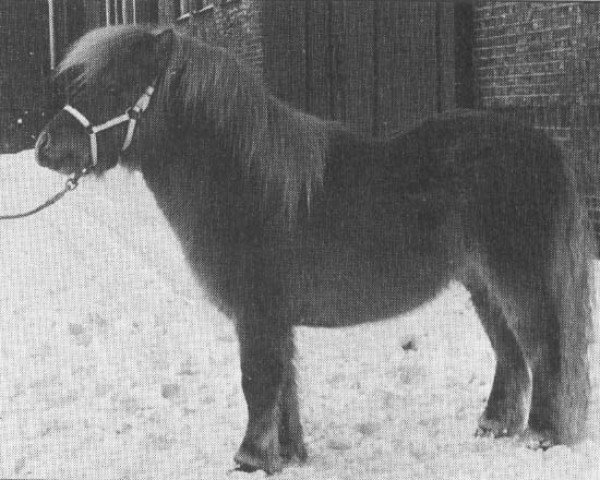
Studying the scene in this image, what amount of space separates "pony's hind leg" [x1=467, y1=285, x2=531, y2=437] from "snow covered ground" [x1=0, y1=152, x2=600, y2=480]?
16 cm

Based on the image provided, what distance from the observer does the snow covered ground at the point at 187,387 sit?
10.9 feet

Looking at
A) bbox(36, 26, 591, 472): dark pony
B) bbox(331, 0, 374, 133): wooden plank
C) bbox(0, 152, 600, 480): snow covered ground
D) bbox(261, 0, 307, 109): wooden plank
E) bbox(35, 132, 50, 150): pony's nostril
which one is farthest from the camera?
bbox(261, 0, 307, 109): wooden plank

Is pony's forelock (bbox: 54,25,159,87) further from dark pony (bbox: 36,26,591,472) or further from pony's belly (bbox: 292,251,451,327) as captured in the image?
pony's belly (bbox: 292,251,451,327)

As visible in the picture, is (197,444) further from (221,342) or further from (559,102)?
(559,102)

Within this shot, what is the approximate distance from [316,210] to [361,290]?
1.36ft

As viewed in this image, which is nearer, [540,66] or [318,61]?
[540,66]

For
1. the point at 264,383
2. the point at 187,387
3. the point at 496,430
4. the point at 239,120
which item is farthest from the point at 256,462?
the point at 239,120

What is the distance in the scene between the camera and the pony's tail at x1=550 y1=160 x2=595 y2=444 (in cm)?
345

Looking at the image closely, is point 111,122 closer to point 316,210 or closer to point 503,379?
point 316,210

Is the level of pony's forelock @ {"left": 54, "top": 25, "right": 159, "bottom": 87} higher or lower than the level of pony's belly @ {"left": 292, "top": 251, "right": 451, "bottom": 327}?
higher

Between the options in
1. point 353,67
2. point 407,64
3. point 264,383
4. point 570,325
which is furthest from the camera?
point 353,67

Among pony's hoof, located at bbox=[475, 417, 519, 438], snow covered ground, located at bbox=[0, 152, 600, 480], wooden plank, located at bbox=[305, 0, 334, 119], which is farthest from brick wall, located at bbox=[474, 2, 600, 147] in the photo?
pony's hoof, located at bbox=[475, 417, 519, 438]

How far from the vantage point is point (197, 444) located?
3562 millimetres

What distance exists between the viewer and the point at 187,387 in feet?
13.9
